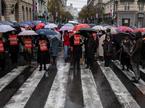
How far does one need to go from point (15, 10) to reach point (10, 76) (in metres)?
31.8

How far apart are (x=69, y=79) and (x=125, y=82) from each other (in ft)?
6.75

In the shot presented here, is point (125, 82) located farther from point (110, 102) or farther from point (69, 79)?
point (110, 102)

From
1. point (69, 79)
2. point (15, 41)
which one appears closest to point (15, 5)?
point (15, 41)

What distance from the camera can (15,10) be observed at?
45.5 meters

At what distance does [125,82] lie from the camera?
13.4 metres

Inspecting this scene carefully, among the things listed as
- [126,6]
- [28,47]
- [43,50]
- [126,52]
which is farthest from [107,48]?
[126,6]

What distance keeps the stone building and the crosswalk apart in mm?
20434

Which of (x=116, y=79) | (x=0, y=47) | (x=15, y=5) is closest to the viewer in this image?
(x=116, y=79)

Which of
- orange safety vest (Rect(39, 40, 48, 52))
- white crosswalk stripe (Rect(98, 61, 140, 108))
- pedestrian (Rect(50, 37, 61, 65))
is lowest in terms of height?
white crosswalk stripe (Rect(98, 61, 140, 108))

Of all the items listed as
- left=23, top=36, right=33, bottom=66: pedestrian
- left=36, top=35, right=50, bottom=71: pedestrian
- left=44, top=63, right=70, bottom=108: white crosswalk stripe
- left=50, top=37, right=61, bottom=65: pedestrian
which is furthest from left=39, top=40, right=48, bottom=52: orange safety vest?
left=50, top=37, right=61, bottom=65: pedestrian

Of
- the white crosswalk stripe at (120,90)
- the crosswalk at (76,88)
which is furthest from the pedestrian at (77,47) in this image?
the white crosswalk stripe at (120,90)

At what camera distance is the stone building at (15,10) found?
131 ft

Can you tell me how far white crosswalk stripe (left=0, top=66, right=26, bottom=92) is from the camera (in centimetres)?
1284

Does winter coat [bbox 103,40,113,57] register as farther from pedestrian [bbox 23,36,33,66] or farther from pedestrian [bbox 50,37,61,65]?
pedestrian [bbox 23,36,33,66]
